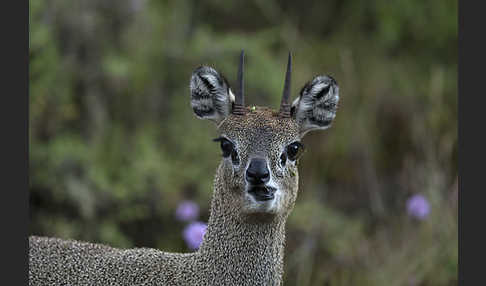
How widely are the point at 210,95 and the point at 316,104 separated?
0.74 m

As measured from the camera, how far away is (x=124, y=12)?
9.13m

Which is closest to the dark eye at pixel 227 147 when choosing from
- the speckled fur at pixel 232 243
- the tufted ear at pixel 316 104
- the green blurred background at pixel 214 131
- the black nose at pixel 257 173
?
the speckled fur at pixel 232 243

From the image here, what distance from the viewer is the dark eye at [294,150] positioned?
16.7 feet

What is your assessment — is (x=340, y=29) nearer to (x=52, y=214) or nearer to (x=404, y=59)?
(x=404, y=59)

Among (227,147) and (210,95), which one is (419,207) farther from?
(227,147)

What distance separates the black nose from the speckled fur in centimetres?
10

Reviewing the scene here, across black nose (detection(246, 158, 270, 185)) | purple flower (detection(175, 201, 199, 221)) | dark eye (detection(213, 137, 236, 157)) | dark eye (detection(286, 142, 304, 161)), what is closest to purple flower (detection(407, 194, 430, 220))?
purple flower (detection(175, 201, 199, 221))

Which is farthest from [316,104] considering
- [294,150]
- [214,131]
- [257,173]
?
[214,131]

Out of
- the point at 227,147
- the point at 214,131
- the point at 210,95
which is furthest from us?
the point at 214,131

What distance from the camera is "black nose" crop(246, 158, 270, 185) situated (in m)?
4.70

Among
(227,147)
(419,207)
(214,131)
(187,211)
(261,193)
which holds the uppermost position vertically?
(214,131)

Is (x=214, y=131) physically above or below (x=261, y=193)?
above

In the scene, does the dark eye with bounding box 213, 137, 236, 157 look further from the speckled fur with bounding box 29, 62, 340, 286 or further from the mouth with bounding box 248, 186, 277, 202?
the mouth with bounding box 248, 186, 277, 202

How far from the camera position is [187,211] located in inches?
304
